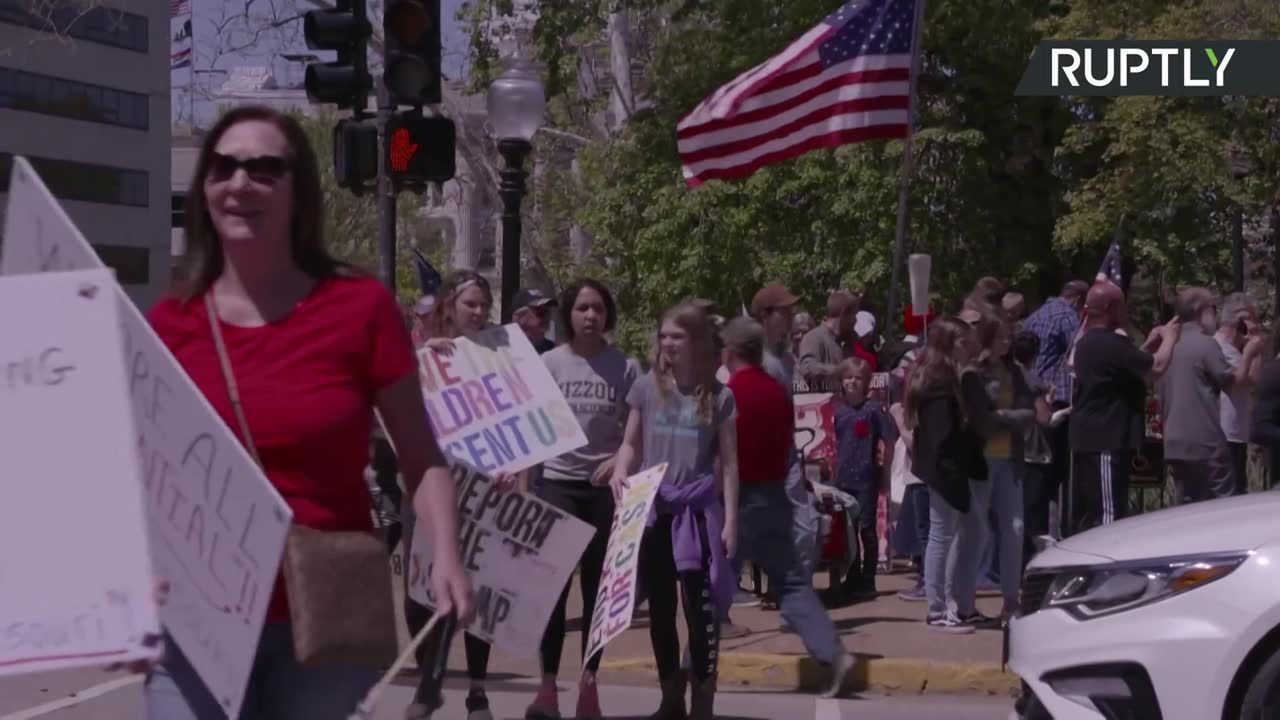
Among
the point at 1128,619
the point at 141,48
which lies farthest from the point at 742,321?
the point at 141,48

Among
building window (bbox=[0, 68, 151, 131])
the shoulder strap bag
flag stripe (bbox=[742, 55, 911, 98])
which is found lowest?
the shoulder strap bag

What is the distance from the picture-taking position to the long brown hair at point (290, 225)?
380cm

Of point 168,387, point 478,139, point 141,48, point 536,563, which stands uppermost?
point 141,48

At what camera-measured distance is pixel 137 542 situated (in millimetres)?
3211

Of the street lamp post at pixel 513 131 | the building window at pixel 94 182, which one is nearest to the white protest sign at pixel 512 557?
the street lamp post at pixel 513 131

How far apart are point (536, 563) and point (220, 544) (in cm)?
454

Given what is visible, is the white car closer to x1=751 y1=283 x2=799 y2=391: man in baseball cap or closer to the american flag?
x1=751 y1=283 x2=799 y2=391: man in baseball cap

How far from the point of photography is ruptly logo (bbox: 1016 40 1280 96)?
80.6 ft

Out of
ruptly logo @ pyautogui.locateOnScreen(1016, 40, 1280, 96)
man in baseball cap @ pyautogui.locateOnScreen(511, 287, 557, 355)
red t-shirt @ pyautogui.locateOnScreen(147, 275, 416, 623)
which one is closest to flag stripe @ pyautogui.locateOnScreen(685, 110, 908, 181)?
man in baseball cap @ pyautogui.locateOnScreen(511, 287, 557, 355)

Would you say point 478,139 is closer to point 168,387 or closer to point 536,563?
point 536,563

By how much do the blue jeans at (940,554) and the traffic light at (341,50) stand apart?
150 inches

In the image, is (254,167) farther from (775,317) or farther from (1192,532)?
(775,317)

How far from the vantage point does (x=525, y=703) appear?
920 centimetres

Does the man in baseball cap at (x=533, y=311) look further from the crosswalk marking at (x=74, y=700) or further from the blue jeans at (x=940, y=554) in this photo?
the crosswalk marking at (x=74, y=700)
